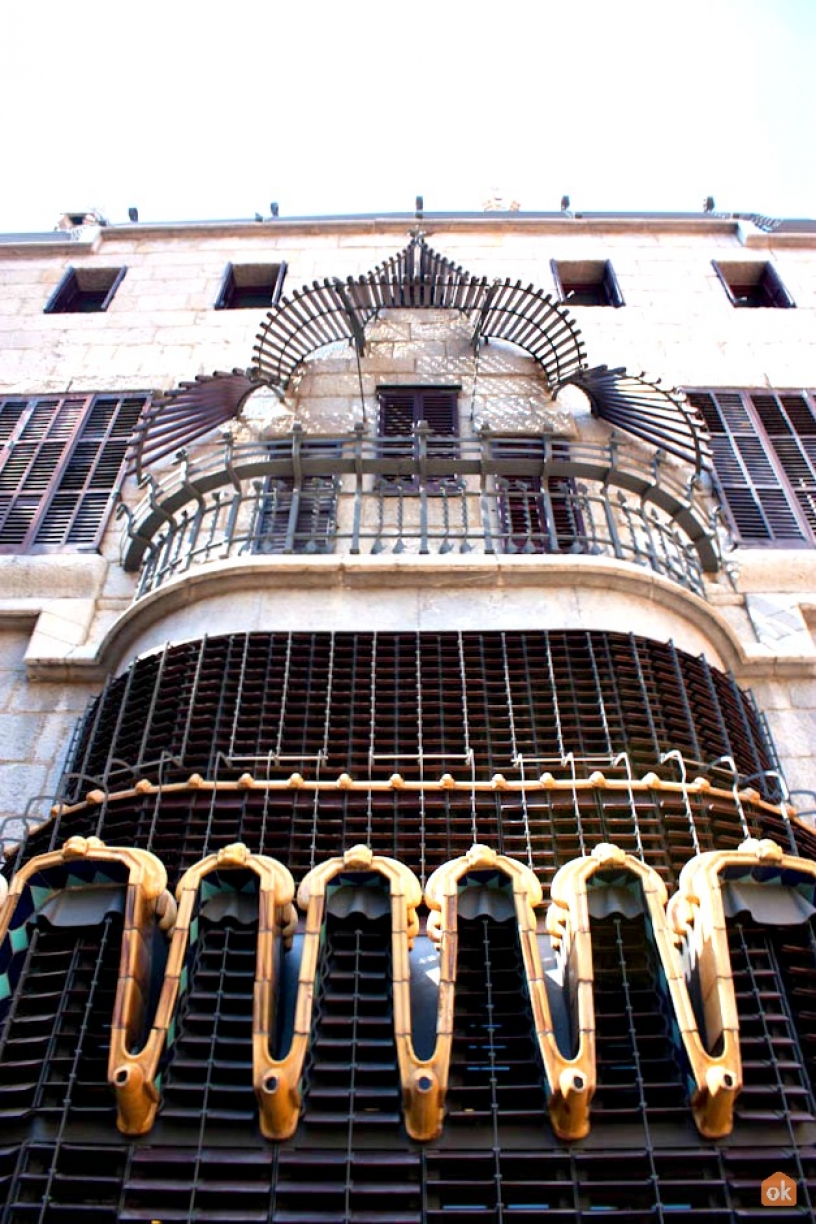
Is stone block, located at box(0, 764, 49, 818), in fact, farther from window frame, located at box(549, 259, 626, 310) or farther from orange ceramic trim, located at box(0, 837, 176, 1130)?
window frame, located at box(549, 259, 626, 310)

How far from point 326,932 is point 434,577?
3964 millimetres

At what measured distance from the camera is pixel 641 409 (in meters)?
12.8

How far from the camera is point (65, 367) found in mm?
14773

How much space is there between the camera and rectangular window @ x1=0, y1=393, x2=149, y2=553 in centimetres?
1204

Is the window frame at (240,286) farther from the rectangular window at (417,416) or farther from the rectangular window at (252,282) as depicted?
the rectangular window at (417,416)

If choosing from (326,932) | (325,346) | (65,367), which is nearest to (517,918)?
(326,932)

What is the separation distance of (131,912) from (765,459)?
397 inches

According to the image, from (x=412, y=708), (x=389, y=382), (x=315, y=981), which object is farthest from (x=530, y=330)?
(x=315, y=981)

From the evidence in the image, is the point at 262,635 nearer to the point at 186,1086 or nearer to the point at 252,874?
the point at 252,874

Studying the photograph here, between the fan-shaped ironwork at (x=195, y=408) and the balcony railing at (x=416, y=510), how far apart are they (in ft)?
2.32

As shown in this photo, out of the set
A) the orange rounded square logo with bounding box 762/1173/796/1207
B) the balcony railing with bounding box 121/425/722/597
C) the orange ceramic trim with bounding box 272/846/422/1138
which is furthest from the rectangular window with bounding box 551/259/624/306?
the orange rounded square logo with bounding box 762/1173/796/1207

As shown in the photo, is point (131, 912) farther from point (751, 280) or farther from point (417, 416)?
point (751, 280)

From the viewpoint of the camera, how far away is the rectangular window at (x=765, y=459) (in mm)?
12078

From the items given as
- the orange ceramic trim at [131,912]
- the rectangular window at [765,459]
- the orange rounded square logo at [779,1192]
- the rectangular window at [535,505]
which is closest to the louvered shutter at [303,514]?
the rectangular window at [535,505]
